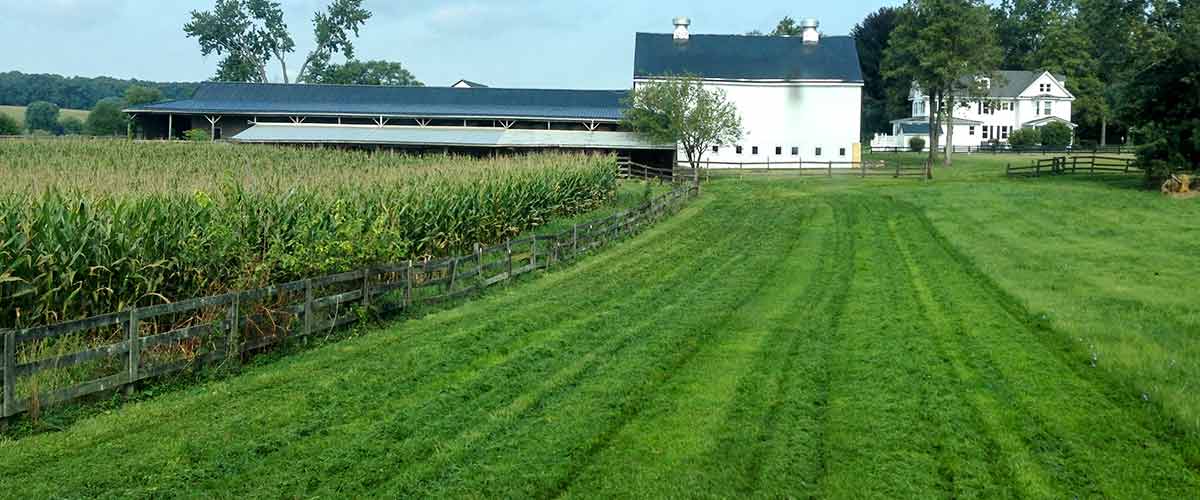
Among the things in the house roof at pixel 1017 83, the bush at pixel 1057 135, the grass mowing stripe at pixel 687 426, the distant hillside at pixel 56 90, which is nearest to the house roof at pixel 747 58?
the bush at pixel 1057 135

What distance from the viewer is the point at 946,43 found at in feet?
232

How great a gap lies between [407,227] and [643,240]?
422 inches

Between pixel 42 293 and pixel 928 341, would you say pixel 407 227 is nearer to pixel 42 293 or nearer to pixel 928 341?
pixel 42 293

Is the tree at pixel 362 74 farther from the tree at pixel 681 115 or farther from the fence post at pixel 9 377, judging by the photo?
the fence post at pixel 9 377

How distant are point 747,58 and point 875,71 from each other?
40.4 meters

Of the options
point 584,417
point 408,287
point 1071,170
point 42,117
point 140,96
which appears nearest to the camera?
point 584,417

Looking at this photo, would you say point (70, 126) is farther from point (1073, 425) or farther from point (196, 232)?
point (1073, 425)

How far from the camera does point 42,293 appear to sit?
13.9m

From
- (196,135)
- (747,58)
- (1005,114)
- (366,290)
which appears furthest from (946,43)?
(366,290)

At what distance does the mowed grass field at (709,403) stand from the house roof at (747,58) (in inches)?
1989

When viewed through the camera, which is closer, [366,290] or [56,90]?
[366,290]

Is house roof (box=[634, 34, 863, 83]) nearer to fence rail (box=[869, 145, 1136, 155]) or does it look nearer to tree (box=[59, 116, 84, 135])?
fence rail (box=[869, 145, 1136, 155])

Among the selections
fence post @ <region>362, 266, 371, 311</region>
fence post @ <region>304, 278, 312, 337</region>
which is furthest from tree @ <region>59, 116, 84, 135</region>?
fence post @ <region>304, 278, 312, 337</region>

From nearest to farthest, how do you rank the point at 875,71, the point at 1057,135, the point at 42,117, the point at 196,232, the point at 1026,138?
the point at 196,232 < the point at 1057,135 < the point at 1026,138 < the point at 875,71 < the point at 42,117
